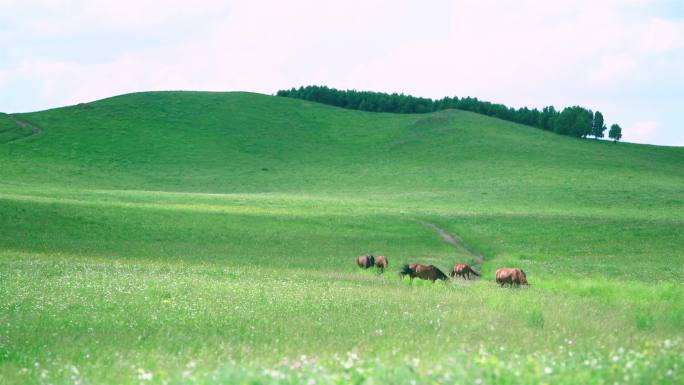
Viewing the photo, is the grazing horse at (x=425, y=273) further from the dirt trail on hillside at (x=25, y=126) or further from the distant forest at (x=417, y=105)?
the distant forest at (x=417, y=105)

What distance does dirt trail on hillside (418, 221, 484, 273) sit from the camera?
3683 cm

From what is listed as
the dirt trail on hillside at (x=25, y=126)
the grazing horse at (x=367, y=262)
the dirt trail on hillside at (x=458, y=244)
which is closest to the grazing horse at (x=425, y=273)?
the grazing horse at (x=367, y=262)

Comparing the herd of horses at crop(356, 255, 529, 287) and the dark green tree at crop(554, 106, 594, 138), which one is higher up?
the dark green tree at crop(554, 106, 594, 138)

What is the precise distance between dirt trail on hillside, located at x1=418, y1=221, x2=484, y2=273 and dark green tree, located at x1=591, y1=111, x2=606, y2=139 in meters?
90.0

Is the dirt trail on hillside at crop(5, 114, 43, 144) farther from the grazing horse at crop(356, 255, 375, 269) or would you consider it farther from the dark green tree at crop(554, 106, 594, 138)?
the dark green tree at crop(554, 106, 594, 138)

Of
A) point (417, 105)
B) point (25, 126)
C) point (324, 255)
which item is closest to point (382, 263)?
point (324, 255)

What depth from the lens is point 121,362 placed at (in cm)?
1123

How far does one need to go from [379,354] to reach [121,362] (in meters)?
3.88

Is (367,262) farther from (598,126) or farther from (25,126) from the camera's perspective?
(598,126)

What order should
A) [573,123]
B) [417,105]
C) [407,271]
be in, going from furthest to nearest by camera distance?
[417,105]
[573,123]
[407,271]

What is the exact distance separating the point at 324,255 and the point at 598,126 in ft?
350

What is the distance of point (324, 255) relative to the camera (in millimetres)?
37250

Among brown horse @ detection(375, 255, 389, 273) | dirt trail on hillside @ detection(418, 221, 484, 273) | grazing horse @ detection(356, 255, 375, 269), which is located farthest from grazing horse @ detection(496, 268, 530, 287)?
dirt trail on hillside @ detection(418, 221, 484, 273)

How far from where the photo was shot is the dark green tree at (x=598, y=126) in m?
132
